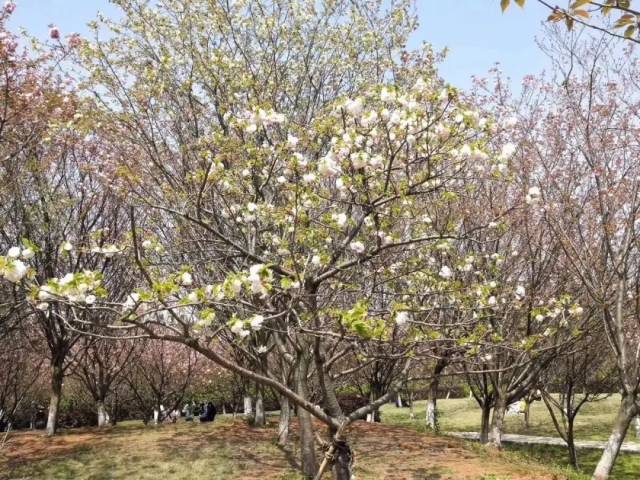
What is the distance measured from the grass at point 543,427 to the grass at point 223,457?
4.68ft

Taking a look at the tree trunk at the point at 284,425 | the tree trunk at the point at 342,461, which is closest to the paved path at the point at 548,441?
the tree trunk at the point at 284,425

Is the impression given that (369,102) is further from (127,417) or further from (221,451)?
(127,417)

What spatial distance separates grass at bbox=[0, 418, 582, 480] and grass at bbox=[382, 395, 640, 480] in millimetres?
1427

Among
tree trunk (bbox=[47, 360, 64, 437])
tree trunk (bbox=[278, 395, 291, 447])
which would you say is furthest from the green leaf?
tree trunk (bbox=[47, 360, 64, 437])

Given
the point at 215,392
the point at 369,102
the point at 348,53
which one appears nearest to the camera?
the point at 369,102

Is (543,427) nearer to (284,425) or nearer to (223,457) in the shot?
(284,425)

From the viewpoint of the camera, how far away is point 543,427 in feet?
97.7

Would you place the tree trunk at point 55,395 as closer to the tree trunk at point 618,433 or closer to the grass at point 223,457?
the grass at point 223,457

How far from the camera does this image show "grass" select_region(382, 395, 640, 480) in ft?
58.0

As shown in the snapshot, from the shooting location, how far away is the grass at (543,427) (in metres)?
17.7

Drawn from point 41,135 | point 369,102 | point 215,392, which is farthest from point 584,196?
point 215,392

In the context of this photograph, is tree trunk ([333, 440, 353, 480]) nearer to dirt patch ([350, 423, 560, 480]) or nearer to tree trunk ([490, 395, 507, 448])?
dirt patch ([350, 423, 560, 480])

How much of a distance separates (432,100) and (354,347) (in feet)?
10.4

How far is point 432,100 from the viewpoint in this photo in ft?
20.0
